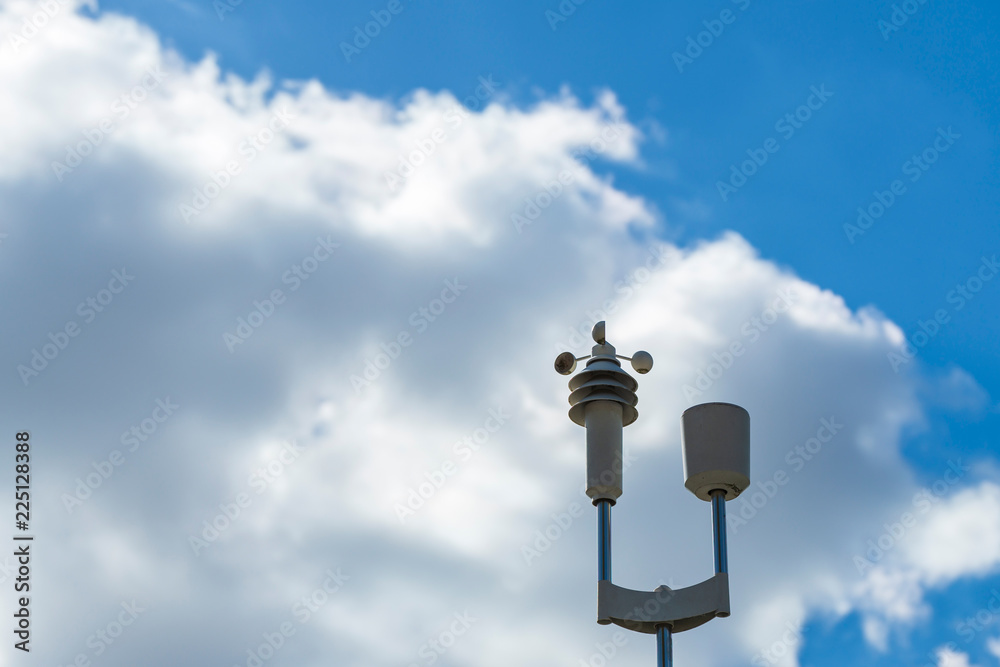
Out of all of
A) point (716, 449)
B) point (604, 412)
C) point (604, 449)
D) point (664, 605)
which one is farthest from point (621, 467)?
point (664, 605)

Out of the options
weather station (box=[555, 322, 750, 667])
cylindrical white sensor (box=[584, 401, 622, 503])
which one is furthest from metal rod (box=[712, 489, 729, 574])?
cylindrical white sensor (box=[584, 401, 622, 503])

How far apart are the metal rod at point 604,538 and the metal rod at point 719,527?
892 millimetres

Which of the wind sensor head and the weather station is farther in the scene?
the wind sensor head

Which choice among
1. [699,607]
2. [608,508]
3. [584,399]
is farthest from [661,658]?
[584,399]

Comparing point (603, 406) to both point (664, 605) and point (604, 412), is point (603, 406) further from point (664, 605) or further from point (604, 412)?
point (664, 605)

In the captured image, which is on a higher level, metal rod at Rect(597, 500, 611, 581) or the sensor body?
the sensor body

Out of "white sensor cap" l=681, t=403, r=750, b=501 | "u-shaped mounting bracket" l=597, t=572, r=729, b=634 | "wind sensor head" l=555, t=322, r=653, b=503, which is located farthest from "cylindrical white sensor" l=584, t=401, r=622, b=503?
"u-shaped mounting bracket" l=597, t=572, r=729, b=634

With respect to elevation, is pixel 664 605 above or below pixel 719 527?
below

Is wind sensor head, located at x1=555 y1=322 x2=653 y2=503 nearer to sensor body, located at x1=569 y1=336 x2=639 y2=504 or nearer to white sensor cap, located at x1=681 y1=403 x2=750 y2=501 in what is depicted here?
sensor body, located at x1=569 y1=336 x2=639 y2=504

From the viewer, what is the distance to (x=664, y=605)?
11.4m

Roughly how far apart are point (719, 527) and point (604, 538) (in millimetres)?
970

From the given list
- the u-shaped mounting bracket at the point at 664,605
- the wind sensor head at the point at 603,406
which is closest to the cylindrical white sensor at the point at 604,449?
the wind sensor head at the point at 603,406

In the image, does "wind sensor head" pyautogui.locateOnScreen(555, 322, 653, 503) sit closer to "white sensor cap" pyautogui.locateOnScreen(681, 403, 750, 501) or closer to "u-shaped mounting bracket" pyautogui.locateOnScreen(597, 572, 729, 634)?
"white sensor cap" pyautogui.locateOnScreen(681, 403, 750, 501)

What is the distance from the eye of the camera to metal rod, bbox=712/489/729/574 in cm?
1140
